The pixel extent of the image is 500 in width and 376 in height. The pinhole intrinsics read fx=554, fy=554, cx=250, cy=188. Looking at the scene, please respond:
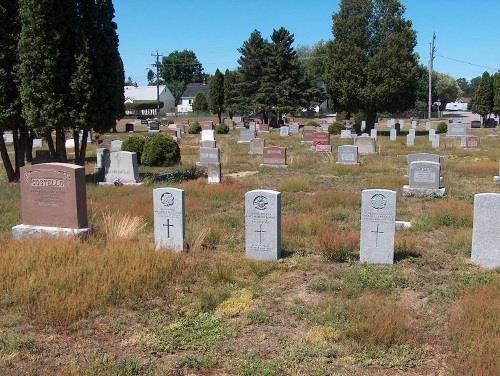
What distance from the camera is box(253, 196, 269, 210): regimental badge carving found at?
→ 881 centimetres

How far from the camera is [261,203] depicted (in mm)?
8844

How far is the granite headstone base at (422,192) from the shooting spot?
15.4 meters

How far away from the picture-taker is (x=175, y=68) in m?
144

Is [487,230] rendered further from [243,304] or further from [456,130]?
[456,130]

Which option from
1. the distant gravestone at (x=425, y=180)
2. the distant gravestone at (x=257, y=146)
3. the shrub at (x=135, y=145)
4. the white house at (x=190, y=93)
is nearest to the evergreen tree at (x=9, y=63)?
the shrub at (x=135, y=145)

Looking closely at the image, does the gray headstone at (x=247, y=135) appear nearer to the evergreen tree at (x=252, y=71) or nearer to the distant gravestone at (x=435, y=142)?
the distant gravestone at (x=435, y=142)

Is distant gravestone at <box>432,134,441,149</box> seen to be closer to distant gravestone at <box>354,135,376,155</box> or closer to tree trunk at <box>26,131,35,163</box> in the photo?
distant gravestone at <box>354,135,376,155</box>

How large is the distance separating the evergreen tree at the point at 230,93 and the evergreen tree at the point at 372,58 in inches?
731

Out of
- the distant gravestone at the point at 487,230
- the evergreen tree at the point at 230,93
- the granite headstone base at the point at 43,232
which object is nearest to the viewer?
the distant gravestone at the point at 487,230

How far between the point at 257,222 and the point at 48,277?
3272 millimetres

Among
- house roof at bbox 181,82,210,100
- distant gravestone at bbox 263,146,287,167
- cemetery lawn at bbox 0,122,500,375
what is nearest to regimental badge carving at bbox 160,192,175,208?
cemetery lawn at bbox 0,122,500,375

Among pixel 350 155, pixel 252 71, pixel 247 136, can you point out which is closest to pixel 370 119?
pixel 247 136

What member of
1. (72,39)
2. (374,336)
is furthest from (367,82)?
(374,336)

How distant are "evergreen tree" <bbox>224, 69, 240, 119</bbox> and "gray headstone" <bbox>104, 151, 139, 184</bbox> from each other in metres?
43.8
